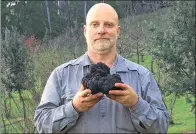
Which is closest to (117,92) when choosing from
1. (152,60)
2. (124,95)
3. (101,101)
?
(124,95)

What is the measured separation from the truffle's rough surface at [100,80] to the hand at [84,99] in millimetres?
26

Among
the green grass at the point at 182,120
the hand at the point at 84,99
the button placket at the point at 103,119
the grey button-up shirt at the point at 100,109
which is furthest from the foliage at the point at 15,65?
the hand at the point at 84,99

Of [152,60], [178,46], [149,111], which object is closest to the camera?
[149,111]

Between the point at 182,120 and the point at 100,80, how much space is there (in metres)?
17.3

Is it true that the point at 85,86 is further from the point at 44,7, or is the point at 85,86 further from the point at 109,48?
the point at 44,7

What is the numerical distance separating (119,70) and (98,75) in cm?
35

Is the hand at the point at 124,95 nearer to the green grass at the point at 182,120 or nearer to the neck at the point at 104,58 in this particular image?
the neck at the point at 104,58

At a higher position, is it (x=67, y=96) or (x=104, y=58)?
(x=104, y=58)

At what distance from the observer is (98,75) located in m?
2.45

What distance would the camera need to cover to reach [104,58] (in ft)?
8.89

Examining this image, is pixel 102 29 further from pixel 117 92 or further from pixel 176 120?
pixel 176 120

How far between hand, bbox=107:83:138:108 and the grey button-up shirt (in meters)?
0.06

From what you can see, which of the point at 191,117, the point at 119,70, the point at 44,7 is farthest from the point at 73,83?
the point at 44,7

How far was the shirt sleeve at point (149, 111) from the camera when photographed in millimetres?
2561
